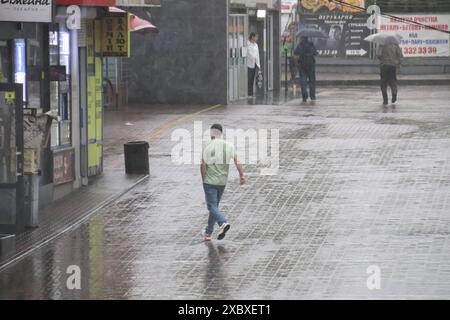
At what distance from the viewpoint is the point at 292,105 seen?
33719 millimetres

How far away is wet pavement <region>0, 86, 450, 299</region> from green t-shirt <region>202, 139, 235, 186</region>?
813 millimetres

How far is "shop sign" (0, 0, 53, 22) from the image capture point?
15820 millimetres

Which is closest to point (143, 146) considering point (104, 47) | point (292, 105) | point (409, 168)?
point (104, 47)

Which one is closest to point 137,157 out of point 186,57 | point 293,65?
point 186,57

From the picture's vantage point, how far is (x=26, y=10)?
1588 cm

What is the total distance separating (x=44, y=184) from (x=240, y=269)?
5.33 metres

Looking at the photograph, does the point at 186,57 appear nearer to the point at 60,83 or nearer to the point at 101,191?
the point at 101,191

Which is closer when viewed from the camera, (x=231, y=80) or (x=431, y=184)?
(x=431, y=184)

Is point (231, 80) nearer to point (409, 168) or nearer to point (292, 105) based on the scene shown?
point (292, 105)

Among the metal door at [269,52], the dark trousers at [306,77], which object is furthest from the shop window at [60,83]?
the metal door at [269,52]

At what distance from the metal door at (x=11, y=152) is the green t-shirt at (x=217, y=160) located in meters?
2.42

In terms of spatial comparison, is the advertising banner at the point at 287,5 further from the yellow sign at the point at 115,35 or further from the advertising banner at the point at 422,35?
the yellow sign at the point at 115,35

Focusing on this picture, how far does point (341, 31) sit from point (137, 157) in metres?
27.7
